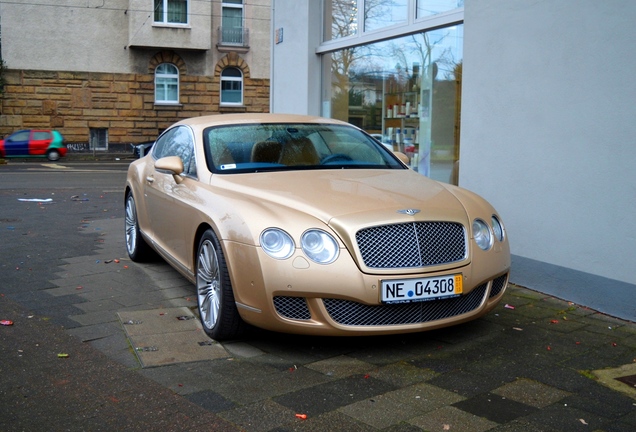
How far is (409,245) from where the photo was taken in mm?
4586

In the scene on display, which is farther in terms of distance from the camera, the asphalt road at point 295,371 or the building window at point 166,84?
the building window at point 166,84

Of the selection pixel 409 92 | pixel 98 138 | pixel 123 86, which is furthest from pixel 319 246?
pixel 98 138

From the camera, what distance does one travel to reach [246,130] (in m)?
6.18

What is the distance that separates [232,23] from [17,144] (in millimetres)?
11798

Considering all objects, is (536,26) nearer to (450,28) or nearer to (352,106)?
(450,28)

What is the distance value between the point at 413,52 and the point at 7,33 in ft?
93.8

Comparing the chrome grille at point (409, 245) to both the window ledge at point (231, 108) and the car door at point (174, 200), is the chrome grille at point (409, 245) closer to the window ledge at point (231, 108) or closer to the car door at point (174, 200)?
the car door at point (174, 200)

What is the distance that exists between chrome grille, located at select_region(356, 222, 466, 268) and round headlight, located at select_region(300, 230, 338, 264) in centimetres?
16

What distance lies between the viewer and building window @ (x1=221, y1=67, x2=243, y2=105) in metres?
36.7

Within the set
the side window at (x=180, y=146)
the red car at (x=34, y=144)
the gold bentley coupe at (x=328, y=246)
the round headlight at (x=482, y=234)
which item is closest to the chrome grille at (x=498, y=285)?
the gold bentley coupe at (x=328, y=246)

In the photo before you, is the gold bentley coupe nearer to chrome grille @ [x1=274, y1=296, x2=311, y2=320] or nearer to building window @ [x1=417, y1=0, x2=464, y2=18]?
chrome grille @ [x1=274, y1=296, x2=311, y2=320]

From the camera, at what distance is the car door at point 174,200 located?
5.75 meters

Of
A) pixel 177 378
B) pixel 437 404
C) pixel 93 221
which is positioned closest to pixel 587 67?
pixel 437 404

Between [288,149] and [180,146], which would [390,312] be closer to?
[288,149]
